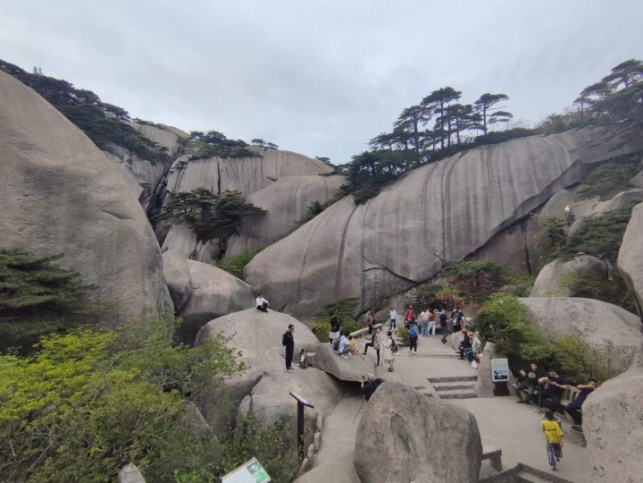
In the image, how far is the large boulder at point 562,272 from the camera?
14.0 metres

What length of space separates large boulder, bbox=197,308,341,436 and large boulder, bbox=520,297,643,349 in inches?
265

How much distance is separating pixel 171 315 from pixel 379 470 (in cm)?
808

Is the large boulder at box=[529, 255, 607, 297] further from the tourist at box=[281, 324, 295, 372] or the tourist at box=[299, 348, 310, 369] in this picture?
the tourist at box=[281, 324, 295, 372]

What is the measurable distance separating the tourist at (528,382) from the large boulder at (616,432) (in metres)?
4.18

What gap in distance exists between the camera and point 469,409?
8648 mm

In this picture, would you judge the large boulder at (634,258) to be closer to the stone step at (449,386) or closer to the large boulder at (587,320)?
the large boulder at (587,320)

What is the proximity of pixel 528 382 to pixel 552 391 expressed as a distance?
2.99 ft

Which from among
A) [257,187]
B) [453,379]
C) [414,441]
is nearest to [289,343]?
[414,441]

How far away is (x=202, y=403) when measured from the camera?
31.0 ft

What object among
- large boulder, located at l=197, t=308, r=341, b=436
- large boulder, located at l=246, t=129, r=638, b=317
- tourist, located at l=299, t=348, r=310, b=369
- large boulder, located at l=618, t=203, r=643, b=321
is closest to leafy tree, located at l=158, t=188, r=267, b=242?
large boulder, located at l=246, t=129, r=638, b=317

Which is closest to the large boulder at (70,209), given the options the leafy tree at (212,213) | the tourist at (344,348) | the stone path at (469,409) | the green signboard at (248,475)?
the tourist at (344,348)

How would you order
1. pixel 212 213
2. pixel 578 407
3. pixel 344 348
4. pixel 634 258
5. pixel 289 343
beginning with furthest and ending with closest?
pixel 212 213 → pixel 344 348 → pixel 289 343 → pixel 578 407 → pixel 634 258

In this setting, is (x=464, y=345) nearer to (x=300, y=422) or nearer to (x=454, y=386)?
(x=454, y=386)

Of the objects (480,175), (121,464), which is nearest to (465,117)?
(480,175)
